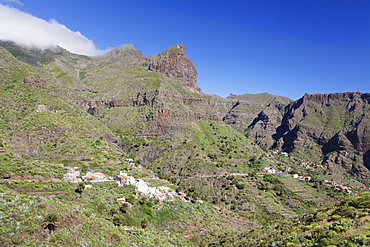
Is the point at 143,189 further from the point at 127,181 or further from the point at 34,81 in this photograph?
the point at 34,81

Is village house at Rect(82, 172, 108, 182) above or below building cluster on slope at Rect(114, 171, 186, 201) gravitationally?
above

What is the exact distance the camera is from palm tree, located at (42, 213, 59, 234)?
27.5m

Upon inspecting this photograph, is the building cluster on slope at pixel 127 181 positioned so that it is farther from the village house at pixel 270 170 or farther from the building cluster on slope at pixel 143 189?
the village house at pixel 270 170

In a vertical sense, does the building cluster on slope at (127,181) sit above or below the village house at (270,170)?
below

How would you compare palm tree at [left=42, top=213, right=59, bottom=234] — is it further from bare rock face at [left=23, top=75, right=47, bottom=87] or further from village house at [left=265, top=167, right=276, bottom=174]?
village house at [left=265, top=167, right=276, bottom=174]

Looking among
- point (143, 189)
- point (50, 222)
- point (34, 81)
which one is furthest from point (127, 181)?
point (34, 81)

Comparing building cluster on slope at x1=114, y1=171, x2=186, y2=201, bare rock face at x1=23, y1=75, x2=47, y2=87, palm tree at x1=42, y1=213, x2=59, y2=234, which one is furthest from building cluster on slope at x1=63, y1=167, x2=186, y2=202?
bare rock face at x1=23, y1=75, x2=47, y2=87

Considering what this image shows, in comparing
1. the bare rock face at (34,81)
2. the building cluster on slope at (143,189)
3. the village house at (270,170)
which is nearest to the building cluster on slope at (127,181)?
the building cluster on slope at (143,189)

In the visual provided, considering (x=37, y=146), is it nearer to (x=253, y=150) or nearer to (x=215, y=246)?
(x=215, y=246)

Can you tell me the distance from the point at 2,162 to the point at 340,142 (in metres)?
225

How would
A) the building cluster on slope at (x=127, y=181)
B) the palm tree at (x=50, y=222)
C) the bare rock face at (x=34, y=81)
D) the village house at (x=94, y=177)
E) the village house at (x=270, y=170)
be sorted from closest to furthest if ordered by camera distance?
the palm tree at (x=50, y=222) → the building cluster on slope at (x=127, y=181) → the village house at (x=94, y=177) → the bare rock face at (x=34, y=81) → the village house at (x=270, y=170)

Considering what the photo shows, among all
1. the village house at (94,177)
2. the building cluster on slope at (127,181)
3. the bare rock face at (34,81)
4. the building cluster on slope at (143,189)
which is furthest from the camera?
the bare rock face at (34,81)

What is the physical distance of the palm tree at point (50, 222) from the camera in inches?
1081

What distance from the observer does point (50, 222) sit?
27672 mm
